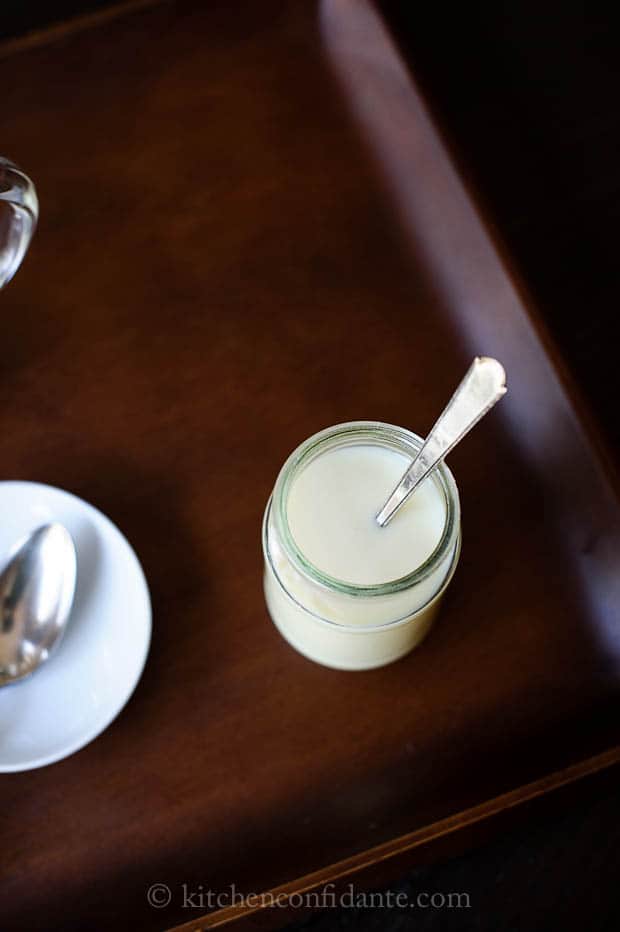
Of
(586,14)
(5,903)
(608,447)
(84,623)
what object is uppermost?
(586,14)

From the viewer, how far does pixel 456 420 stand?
0.42m

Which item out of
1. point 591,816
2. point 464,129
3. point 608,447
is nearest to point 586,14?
point 464,129

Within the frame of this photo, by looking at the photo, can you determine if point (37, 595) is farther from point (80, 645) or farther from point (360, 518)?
point (360, 518)

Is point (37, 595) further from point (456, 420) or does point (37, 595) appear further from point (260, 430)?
point (456, 420)

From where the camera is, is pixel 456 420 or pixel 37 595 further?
pixel 37 595

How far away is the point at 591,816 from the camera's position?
0.76m

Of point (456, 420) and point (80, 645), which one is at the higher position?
point (456, 420)

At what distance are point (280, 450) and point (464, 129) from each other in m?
0.45

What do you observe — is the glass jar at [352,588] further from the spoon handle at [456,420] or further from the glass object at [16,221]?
the glass object at [16,221]

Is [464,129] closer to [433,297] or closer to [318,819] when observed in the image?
[433,297]

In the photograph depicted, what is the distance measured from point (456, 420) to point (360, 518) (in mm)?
99

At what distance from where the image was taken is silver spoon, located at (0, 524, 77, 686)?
55 cm

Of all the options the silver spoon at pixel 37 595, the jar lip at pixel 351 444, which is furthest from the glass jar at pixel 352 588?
the silver spoon at pixel 37 595

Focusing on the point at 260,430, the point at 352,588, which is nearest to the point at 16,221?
the point at 260,430
